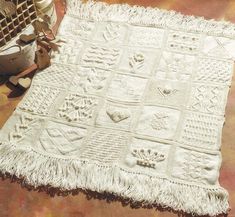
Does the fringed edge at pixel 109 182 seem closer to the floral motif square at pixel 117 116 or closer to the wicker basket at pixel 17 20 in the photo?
the floral motif square at pixel 117 116

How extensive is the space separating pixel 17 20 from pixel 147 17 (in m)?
0.53

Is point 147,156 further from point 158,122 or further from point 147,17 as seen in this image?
point 147,17

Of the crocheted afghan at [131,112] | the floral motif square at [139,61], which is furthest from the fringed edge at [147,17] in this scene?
the floral motif square at [139,61]

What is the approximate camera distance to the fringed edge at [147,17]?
1.68m

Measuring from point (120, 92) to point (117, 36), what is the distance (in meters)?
0.31

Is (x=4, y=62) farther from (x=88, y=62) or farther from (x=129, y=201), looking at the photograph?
(x=129, y=201)

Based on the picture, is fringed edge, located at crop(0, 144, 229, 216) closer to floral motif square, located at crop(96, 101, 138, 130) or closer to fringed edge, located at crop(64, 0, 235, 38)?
floral motif square, located at crop(96, 101, 138, 130)

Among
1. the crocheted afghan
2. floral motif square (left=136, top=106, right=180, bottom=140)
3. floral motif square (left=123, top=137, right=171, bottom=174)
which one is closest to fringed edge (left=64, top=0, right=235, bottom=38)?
the crocheted afghan

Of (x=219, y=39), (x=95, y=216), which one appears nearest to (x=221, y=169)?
(x=95, y=216)

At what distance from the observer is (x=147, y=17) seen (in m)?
1.73

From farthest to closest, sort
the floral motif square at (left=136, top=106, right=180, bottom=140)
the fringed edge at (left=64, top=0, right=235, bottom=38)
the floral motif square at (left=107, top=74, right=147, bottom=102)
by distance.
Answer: the fringed edge at (left=64, top=0, right=235, bottom=38) → the floral motif square at (left=107, top=74, right=147, bottom=102) → the floral motif square at (left=136, top=106, right=180, bottom=140)

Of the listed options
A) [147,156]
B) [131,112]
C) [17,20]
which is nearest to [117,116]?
[131,112]

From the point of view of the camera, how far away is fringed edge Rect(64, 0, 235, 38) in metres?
1.68

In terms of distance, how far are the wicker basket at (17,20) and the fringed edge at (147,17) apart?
0.22 metres
